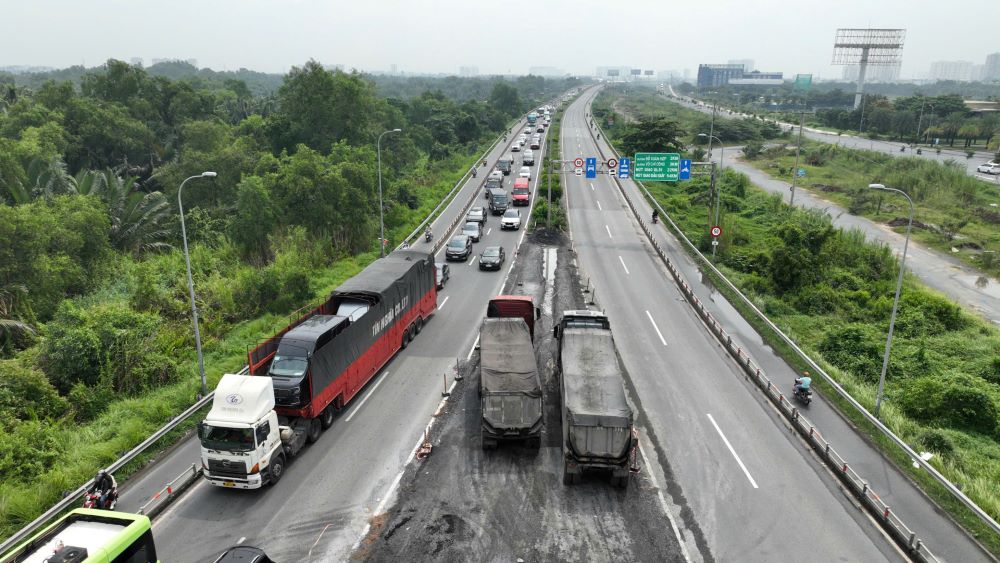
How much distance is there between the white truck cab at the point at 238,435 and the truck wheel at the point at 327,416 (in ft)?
10.6

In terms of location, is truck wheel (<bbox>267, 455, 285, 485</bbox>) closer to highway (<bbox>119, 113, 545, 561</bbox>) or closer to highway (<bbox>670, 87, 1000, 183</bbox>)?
highway (<bbox>119, 113, 545, 561</bbox>)

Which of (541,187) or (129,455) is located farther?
(541,187)

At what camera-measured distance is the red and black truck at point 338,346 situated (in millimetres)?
19266

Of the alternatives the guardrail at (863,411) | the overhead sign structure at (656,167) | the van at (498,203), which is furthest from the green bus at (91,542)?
the van at (498,203)

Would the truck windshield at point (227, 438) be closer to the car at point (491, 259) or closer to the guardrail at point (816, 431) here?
the guardrail at point (816, 431)

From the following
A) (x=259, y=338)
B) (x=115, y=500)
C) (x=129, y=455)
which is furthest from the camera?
(x=259, y=338)

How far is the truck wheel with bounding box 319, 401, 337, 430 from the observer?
20750 millimetres

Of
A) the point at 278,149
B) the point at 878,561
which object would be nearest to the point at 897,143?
the point at 278,149

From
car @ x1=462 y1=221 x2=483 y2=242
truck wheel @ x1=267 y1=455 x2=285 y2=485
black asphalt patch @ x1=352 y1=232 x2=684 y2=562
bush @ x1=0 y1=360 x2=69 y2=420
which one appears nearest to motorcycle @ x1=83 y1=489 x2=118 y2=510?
truck wheel @ x1=267 y1=455 x2=285 y2=485

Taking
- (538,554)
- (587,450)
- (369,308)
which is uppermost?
(369,308)

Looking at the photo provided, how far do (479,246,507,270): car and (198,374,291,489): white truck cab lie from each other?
23946 mm

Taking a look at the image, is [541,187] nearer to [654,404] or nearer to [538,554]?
[654,404]

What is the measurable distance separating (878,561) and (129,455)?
69.1 ft

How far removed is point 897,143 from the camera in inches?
4390
